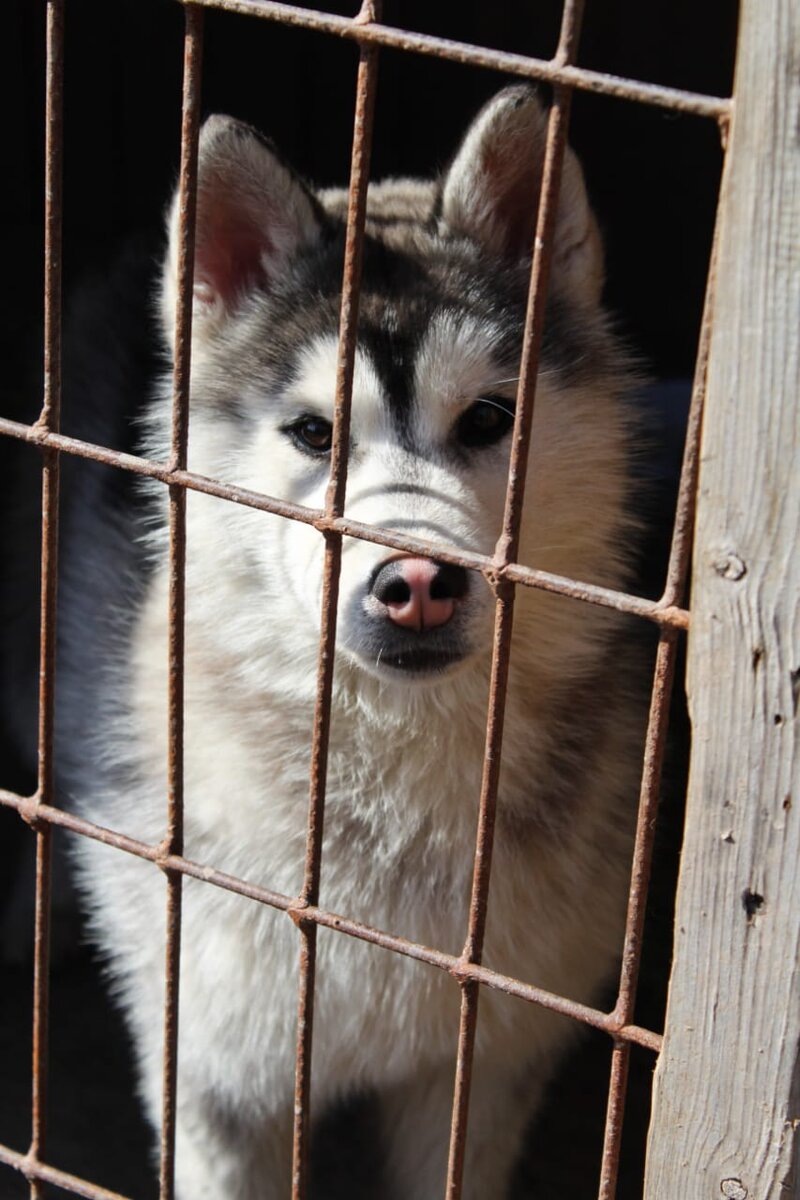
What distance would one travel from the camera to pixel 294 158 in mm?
4020

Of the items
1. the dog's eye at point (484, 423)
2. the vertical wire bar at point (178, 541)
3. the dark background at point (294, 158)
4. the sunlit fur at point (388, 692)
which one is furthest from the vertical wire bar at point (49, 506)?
the dark background at point (294, 158)

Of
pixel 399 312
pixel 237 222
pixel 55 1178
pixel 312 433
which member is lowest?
pixel 55 1178

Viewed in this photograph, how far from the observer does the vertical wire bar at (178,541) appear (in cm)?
157

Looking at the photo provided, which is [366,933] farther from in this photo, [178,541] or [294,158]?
[294,158]

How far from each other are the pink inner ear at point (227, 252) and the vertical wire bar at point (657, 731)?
966 millimetres

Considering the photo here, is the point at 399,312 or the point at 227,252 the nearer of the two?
the point at 399,312

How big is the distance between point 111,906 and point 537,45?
2.72 meters

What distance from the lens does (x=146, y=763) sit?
2.42m

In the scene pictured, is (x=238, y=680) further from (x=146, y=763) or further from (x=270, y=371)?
(x=270, y=371)

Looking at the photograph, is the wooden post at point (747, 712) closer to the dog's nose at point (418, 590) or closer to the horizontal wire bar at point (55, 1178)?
the dog's nose at point (418, 590)

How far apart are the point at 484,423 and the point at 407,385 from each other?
14cm

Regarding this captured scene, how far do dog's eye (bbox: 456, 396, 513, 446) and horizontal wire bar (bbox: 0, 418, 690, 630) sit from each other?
507 millimetres

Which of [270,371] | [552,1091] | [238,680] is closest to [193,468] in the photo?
[270,371]

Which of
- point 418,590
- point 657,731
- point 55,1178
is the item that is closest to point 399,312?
point 418,590
